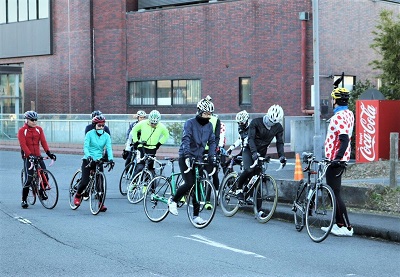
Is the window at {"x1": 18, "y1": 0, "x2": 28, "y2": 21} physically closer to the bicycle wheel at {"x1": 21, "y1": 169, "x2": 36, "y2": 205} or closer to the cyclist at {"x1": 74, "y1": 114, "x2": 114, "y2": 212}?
the bicycle wheel at {"x1": 21, "y1": 169, "x2": 36, "y2": 205}

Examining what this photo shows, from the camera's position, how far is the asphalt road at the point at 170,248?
8.80 m

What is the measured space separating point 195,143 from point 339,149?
229cm

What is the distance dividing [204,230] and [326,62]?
2608 cm

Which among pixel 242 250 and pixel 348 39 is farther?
pixel 348 39

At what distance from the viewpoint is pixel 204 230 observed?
11.9 metres

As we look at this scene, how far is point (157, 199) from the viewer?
41.7ft

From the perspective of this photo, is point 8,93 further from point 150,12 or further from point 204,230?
point 204,230

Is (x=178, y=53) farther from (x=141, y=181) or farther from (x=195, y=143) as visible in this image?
(x=195, y=143)

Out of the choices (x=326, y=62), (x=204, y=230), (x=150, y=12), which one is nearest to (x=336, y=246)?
(x=204, y=230)

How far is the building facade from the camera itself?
36.9 metres

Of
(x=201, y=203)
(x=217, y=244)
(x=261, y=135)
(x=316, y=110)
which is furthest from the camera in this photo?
(x=316, y=110)

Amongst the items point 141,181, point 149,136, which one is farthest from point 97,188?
point 149,136

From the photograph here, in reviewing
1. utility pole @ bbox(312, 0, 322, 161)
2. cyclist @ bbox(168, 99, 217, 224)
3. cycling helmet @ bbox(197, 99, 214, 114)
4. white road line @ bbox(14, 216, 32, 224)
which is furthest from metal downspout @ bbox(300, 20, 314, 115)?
cycling helmet @ bbox(197, 99, 214, 114)

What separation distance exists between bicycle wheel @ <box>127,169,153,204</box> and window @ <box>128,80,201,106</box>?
83.3 ft
